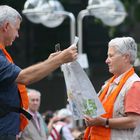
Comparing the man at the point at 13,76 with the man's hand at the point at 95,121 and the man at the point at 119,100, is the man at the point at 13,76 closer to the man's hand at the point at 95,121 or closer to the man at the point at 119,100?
the man's hand at the point at 95,121

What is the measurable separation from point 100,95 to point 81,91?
0.44 m

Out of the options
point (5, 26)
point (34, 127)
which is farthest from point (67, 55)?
point (34, 127)

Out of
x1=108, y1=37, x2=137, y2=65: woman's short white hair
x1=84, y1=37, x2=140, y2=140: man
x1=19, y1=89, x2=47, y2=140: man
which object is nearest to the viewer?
x1=84, y1=37, x2=140, y2=140: man

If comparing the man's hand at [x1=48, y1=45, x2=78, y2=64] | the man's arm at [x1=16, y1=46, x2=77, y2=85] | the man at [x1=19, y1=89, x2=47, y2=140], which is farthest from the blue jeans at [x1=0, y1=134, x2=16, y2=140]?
the man at [x1=19, y1=89, x2=47, y2=140]

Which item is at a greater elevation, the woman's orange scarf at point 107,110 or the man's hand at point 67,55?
the man's hand at point 67,55

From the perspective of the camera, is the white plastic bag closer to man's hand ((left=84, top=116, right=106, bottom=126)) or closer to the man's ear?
man's hand ((left=84, top=116, right=106, bottom=126))

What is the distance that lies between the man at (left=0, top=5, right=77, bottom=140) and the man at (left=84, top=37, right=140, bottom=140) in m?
0.72

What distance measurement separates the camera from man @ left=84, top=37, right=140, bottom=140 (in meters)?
5.64

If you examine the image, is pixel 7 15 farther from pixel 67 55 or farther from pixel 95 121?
pixel 95 121

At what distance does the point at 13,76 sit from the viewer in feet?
16.5

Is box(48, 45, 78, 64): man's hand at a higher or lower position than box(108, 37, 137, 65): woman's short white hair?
higher

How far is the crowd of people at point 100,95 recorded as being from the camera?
16.5ft

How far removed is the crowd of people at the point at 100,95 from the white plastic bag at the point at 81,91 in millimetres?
95

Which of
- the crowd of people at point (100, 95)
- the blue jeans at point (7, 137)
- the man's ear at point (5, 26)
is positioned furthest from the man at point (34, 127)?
the man's ear at point (5, 26)
